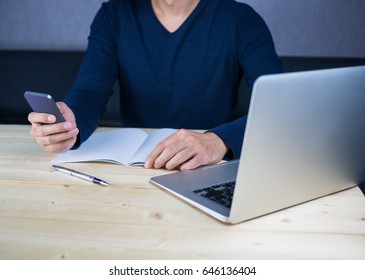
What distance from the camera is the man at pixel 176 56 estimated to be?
1411 millimetres

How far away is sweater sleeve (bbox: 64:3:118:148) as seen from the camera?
1183mm

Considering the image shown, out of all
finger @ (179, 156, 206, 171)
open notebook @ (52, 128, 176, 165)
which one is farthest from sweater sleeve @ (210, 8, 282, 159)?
finger @ (179, 156, 206, 171)

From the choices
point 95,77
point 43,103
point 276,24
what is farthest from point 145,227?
point 276,24

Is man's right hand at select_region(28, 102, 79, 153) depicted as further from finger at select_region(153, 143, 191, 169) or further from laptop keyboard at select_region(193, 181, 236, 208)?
laptop keyboard at select_region(193, 181, 236, 208)

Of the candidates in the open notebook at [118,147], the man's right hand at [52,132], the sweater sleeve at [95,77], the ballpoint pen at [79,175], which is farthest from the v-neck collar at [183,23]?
the ballpoint pen at [79,175]

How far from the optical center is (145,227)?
689 mm

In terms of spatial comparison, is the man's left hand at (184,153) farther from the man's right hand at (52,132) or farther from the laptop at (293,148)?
the man's right hand at (52,132)

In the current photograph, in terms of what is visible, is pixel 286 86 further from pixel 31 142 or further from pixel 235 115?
pixel 235 115

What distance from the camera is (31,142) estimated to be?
1151mm

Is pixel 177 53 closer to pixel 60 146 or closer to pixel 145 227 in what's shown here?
pixel 60 146

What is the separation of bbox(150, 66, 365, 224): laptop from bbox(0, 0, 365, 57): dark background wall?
138 cm

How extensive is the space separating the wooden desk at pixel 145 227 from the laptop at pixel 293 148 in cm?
3

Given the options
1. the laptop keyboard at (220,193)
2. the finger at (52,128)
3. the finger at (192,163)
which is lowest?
the finger at (192,163)
